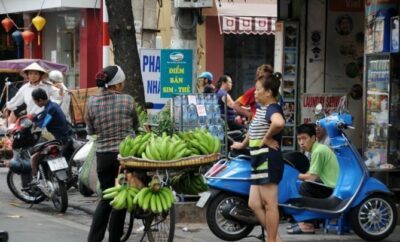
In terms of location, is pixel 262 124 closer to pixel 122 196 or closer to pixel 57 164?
pixel 122 196

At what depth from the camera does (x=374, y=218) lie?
364 inches

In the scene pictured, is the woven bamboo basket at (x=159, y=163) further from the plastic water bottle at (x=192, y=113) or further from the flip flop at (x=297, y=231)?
the plastic water bottle at (x=192, y=113)

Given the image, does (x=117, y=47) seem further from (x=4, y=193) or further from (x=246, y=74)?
(x=246, y=74)

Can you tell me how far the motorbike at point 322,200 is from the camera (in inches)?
357

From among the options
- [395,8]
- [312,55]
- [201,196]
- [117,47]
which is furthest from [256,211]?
[312,55]

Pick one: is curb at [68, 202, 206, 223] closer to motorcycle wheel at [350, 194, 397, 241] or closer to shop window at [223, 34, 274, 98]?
motorcycle wheel at [350, 194, 397, 241]

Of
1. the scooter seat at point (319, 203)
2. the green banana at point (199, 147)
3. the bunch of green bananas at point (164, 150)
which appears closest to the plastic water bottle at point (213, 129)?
the scooter seat at point (319, 203)

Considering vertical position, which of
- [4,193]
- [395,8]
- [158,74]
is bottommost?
[4,193]

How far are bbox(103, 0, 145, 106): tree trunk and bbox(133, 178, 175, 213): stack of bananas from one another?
156 inches

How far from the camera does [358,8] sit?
511 inches

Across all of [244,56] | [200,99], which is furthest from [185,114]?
[244,56]

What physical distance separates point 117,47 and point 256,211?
4425 millimetres

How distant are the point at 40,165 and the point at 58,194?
52 centimetres

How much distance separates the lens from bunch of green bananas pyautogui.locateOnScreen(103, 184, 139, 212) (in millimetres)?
7730
